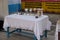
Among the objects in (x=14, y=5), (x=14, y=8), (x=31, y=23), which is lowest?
(x=31, y=23)

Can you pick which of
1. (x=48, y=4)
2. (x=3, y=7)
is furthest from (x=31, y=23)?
(x=48, y=4)

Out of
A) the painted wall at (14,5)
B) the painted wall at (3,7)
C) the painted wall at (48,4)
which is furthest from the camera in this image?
the painted wall at (48,4)

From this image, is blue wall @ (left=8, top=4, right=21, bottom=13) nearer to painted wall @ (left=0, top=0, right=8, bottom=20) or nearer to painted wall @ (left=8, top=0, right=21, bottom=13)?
painted wall @ (left=8, top=0, right=21, bottom=13)

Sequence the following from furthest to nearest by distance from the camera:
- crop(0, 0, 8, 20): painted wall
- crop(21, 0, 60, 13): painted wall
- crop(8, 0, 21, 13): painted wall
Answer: crop(21, 0, 60, 13): painted wall → crop(8, 0, 21, 13): painted wall → crop(0, 0, 8, 20): painted wall

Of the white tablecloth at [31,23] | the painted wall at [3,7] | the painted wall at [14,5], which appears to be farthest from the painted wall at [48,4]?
the white tablecloth at [31,23]

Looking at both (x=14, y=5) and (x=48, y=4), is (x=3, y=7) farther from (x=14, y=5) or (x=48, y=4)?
(x=48, y=4)

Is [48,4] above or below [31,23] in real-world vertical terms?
above

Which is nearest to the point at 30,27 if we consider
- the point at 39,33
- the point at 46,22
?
the point at 39,33

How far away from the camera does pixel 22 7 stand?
6367 mm

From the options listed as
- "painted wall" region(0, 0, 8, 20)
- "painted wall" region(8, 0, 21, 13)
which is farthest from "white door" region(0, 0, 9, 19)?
"painted wall" region(8, 0, 21, 13)

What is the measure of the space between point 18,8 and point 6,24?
2.33 m

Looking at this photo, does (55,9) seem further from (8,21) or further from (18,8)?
(8,21)

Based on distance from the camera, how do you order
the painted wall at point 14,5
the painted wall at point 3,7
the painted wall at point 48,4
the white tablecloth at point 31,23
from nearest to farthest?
the white tablecloth at point 31,23
the painted wall at point 3,7
the painted wall at point 14,5
the painted wall at point 48,4

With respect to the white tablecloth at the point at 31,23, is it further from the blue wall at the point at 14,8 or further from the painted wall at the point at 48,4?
the painted wall at the point at 48,4
